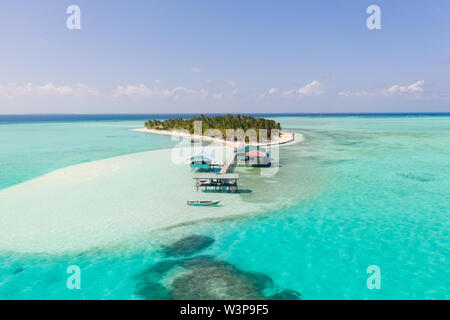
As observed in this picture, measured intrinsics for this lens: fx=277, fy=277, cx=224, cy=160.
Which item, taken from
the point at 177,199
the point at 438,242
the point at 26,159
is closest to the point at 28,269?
the point at 177,199

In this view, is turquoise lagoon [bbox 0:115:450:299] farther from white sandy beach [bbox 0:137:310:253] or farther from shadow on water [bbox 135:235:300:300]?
shadow on water [bbox 135:235:300:300]

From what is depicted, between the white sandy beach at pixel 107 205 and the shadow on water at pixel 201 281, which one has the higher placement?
the white sandy beach at pixel 107 205

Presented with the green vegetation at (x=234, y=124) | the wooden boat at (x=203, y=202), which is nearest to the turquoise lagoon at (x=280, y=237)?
the wooden boat at (x=203, y=202)

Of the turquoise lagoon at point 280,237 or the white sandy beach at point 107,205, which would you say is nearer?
the turquoise lagoon at point 280,237

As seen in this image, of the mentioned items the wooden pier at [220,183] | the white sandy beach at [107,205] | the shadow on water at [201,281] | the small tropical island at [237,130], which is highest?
the small tropical island at [237,130]
